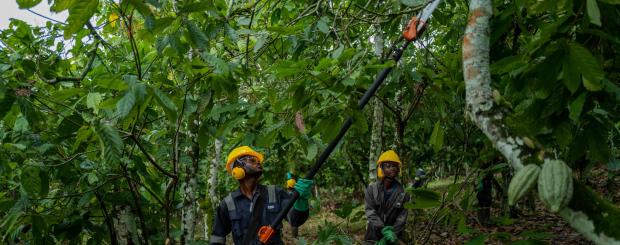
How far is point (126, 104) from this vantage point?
5.53 feet

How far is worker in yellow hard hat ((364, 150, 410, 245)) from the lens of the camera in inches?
182

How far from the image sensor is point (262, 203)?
3143mm

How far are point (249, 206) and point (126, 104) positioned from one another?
5.42 ft

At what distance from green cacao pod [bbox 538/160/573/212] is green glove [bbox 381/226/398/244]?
11.0ft

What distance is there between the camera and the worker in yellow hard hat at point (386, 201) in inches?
182

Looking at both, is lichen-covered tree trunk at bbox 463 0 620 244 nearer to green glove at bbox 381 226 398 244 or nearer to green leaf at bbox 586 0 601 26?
green leaf at bbox 586 0 601 26

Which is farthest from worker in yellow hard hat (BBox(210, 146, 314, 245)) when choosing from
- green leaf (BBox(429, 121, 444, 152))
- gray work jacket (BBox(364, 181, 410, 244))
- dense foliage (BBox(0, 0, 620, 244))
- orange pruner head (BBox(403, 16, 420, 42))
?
gray work jacket (BBox(364, 181, 410, 244))

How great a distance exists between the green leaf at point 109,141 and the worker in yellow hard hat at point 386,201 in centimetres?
318

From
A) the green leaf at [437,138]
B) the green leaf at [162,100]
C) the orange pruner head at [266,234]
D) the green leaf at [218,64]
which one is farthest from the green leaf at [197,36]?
the green leaf at [437,138]

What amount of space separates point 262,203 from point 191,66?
3.98 ft

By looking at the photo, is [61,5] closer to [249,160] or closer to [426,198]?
[426,198]

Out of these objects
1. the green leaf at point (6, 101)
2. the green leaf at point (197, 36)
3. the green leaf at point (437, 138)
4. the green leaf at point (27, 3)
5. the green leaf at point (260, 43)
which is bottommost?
the green leaf at point (437, 138)

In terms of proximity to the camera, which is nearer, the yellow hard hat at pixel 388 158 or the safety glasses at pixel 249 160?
the safety glasses at pixel 249 160

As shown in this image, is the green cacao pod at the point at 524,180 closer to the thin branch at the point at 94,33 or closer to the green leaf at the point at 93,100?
the thin branch at the point at 94,33
